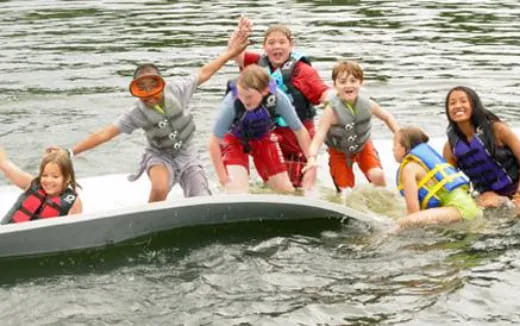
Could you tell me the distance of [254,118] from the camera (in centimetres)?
731

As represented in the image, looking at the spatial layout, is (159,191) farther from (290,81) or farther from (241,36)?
(290,81)

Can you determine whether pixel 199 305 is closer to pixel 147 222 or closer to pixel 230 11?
pixel 147 222

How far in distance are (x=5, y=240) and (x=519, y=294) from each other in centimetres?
337

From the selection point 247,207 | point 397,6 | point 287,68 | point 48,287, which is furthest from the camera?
point 397,6

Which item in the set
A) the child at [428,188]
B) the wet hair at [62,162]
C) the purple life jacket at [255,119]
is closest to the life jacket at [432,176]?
Result: the child at [428,188]

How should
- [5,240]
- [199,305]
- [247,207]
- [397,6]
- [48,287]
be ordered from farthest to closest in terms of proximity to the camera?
[397,6] < [247,207] < [5,240] < [48,287] < [199,305]

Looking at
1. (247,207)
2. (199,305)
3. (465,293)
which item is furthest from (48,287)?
(465,293)

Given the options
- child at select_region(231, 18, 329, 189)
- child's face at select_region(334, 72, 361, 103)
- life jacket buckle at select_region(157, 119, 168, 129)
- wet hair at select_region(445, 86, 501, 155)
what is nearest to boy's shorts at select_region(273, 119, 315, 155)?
child at select_region(231, 18, 329, 189)

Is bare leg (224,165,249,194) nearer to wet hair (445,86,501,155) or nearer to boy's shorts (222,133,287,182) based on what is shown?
boy's shorts (222,133,287,182)

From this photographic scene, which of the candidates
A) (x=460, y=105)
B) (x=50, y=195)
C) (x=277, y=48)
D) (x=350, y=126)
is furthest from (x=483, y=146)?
(x=50, y=195)

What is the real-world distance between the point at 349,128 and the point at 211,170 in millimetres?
1803

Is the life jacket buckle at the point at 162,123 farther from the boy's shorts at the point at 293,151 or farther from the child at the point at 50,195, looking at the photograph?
the boy's shorts at the point at 293,151

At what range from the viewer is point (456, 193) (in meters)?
6.70

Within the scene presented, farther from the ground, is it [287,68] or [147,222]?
[287,68]
